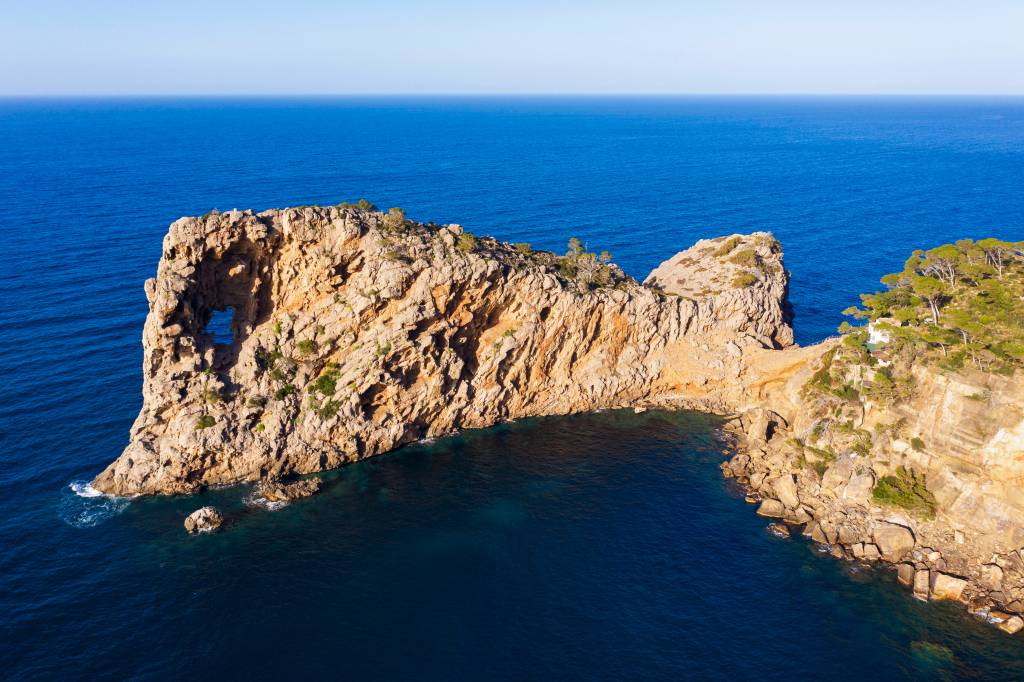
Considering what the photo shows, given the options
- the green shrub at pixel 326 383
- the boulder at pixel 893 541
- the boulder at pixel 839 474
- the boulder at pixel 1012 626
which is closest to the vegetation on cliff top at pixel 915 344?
the boulder at pixel 839 474

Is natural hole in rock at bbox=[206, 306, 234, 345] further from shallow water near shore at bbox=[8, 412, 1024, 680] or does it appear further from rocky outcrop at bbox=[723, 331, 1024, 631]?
rocky outcrop at bbox=[723, 331, 1024, 631]

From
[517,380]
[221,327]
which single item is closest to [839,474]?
A: [517,380]

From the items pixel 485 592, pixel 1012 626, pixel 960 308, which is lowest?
pixel 485 592

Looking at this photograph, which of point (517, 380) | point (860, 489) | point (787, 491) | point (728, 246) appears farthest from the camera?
point (728, 246)

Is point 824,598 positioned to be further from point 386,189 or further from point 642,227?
point 386,189

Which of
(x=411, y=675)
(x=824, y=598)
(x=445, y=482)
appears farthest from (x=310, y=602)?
(x=824, y=598)

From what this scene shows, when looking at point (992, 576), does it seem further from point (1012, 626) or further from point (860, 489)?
point (860, 489)
